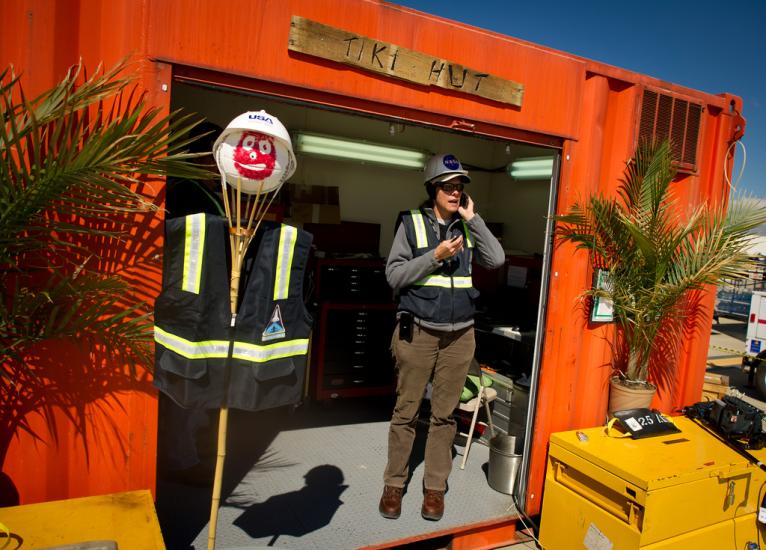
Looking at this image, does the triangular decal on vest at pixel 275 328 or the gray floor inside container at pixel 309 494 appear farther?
the gray floor inside container at pixel 309 494

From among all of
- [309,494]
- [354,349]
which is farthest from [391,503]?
[354,349]

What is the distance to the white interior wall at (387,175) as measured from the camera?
579 centimetres

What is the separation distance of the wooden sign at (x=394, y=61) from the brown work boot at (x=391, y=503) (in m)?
2.42

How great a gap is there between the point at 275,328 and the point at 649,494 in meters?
2.20

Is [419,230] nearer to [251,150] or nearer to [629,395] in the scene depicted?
[251,150]

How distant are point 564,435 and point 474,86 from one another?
2301mm

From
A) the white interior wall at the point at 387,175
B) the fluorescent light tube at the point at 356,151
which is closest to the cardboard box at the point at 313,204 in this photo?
the white interior wall at the point at 387,175

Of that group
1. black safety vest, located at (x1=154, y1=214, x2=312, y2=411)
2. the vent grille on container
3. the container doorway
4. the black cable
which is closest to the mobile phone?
the container doorway

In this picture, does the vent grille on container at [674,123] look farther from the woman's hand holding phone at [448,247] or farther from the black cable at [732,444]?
the black cable at [732,444]

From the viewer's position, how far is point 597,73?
3441 mm

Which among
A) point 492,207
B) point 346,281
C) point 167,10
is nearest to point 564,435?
point 346,281

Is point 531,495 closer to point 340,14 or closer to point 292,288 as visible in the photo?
point 292,288

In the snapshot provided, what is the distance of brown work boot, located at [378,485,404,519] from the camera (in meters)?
3.21

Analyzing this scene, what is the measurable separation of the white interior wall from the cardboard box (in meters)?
0.15
